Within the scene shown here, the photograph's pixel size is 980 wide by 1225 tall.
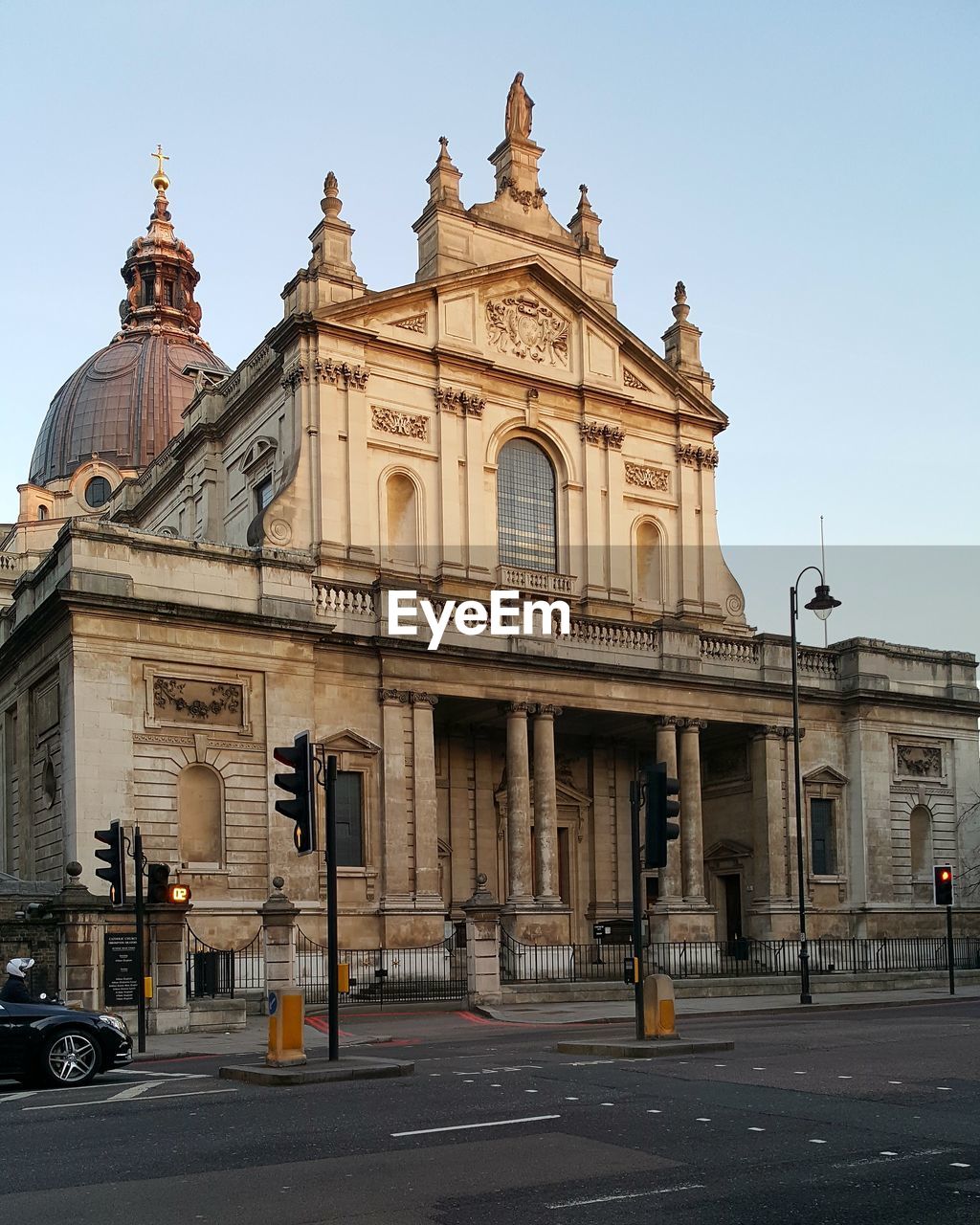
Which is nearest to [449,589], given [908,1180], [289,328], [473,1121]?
[289,328]

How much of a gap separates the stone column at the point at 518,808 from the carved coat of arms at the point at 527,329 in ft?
38.2

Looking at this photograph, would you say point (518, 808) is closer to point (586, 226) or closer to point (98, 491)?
point (586, 226)

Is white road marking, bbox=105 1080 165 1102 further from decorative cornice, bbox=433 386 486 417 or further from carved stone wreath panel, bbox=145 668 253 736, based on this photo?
decorative cornice, bbox=433 386 486 417

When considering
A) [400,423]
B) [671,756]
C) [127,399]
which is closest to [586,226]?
[400,423]

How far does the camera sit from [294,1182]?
1002cm

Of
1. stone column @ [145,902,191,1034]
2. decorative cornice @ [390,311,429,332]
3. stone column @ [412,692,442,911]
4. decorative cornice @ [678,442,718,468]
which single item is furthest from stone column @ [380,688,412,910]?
decorative cornice @ [678,442,718,468]

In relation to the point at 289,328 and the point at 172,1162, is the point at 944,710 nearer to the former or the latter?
the point at 289,328

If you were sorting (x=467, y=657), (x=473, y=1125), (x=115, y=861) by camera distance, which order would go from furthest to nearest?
(x=467, y=657) → (x=115, y=861) → (x=473, y=1125)

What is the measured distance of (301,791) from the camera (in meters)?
17.2

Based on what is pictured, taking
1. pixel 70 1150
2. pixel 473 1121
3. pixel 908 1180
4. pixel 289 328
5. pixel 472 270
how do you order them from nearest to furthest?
pixel 908 1180 < pixel 70 1150 < pixel 473 1121 < pixel 289 328 < pixel 472 270

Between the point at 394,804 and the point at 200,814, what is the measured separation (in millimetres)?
5104

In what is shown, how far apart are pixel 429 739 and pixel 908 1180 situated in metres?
26.9

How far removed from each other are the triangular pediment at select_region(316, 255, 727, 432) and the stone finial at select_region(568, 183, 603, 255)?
8.33ft

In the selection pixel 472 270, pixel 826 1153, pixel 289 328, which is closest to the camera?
pixel 826 1153
